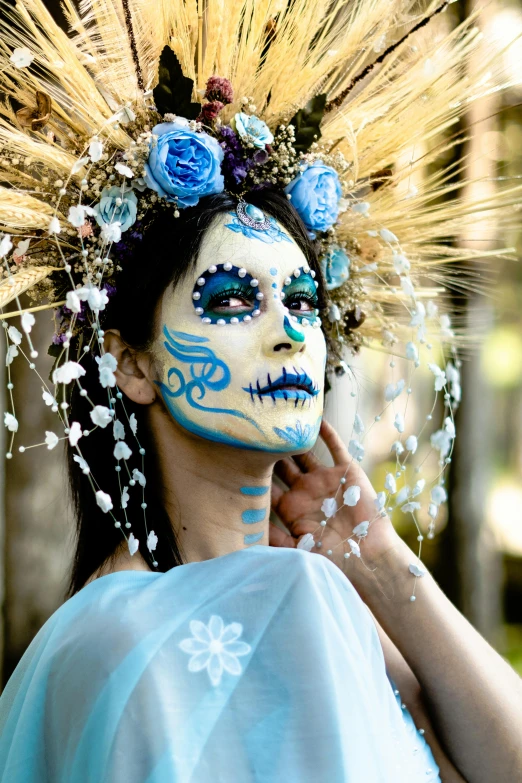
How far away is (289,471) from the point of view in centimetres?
266

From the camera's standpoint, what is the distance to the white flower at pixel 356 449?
2352 mm

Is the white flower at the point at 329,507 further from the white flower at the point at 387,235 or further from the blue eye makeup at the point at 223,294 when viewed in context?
the white flower at the point at 387,235

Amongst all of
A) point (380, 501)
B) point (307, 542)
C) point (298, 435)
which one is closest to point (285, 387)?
point (298, 435)

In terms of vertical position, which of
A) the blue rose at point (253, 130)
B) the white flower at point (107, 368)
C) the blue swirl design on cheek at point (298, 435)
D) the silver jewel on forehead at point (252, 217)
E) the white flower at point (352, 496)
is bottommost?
the white flower at point (352, 496)

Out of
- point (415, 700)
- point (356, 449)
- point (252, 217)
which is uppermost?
point (252, 217)

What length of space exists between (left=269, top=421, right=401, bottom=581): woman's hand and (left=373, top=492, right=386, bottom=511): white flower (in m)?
0.01

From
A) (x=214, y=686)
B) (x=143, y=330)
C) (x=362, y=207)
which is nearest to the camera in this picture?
(x=214, y=686)

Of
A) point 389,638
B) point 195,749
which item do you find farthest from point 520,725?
point 195,749

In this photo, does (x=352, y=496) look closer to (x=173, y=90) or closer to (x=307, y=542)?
(x=307, y=542)

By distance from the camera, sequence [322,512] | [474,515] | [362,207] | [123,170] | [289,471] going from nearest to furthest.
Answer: [123,170], [362,207], [322,512], [289,471], [474,515]

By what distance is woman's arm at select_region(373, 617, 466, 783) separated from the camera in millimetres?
2158

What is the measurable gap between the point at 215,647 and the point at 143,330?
825 millimetres

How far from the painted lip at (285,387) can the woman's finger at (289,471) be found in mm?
540

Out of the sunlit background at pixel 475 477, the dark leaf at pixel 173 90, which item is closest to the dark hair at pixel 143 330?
the dark leaf at pixel 173 90
